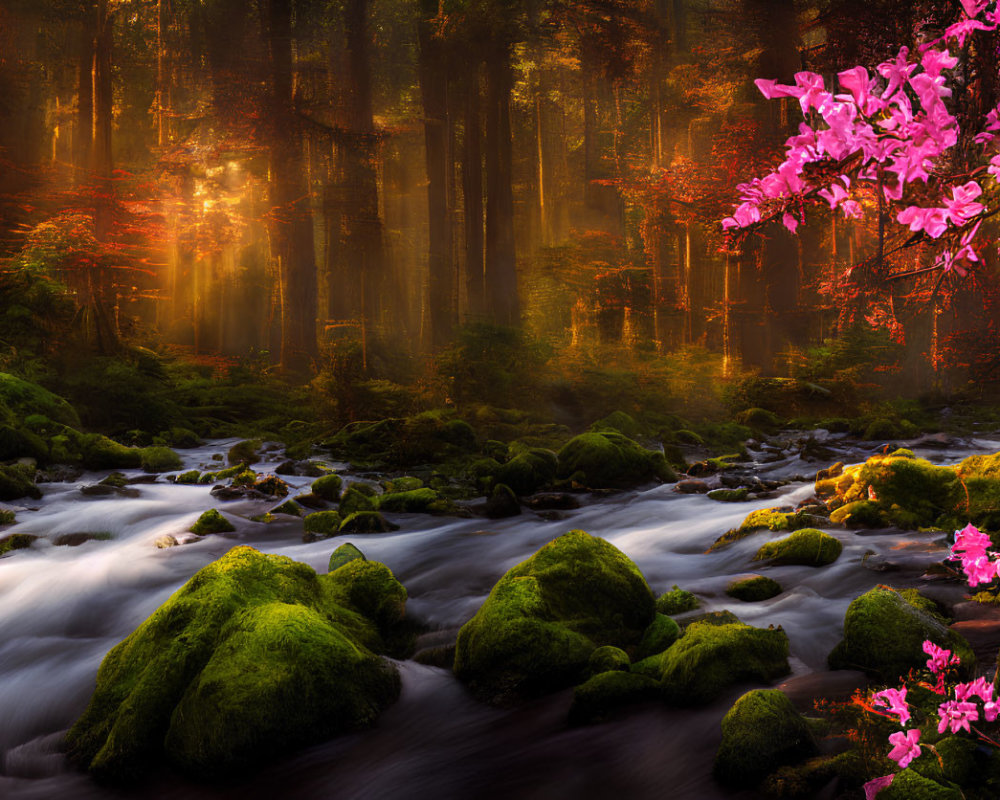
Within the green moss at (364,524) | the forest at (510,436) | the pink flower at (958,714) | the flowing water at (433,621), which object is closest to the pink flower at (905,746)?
the forest at (510,436)

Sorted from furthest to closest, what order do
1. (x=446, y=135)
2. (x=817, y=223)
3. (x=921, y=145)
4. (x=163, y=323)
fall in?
(x=163, y=323)
(x=446, y=135)
(x=817, y=223)
(x=921, y=145)

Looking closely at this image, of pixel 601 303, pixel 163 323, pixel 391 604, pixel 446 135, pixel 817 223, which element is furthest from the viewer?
pixel 163 323

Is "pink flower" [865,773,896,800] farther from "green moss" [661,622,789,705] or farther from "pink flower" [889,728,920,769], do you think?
"green moss" [661,622,789,705]

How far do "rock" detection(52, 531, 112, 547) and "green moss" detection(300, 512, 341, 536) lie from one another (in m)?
2.08

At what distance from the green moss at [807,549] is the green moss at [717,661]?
1661 mm

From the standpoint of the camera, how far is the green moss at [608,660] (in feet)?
13.8

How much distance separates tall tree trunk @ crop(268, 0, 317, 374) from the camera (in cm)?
1922

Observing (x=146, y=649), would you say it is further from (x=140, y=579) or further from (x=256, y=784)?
(x=140, y=579)

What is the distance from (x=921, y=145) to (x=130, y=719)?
426cm

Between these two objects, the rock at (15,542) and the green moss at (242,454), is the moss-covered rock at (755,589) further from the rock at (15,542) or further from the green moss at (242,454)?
the green moss at (242,454)

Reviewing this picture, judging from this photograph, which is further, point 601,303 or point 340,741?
point 601,303

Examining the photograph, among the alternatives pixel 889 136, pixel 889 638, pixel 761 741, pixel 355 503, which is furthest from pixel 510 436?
pixel 889 136

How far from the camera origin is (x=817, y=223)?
60.8 ft

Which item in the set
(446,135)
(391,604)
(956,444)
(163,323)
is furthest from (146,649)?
(163,323)
